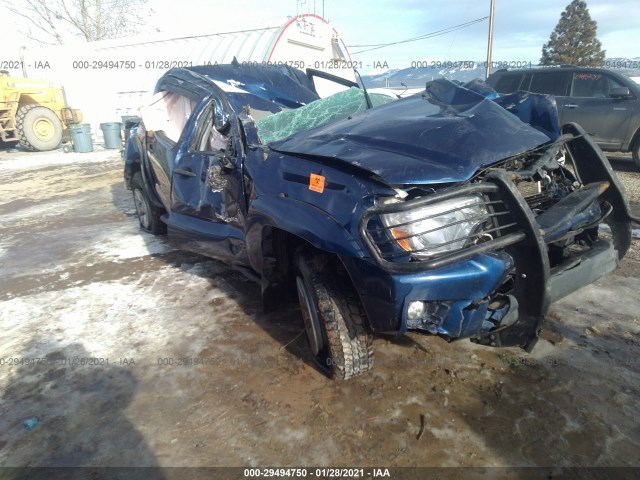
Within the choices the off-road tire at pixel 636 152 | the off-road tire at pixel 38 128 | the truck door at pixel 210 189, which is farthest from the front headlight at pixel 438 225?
the off-road tire at pixel 38 128

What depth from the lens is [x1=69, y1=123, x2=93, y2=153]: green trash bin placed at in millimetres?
14961

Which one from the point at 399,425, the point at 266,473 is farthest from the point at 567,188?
the point at 266,473

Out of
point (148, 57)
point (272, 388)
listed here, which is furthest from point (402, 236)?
point (148, 57)

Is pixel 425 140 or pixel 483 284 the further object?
pixel 425 140

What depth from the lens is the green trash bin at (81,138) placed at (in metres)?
15.0

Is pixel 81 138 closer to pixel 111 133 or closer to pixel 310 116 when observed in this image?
pixel 111 133

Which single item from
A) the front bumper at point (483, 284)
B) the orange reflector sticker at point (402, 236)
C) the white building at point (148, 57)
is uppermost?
the white building at point (148, 57)

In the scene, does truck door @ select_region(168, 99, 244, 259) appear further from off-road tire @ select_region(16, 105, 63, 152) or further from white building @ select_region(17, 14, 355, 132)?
off-road tire @ select_region(16, 105, 63, 152)

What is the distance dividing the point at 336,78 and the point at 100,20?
31812mm

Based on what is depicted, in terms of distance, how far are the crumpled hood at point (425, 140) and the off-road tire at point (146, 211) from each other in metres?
2.97

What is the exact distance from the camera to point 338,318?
8.17 feet

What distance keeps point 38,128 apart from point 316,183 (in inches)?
638

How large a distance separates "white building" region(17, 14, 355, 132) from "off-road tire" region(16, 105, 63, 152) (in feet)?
9.19

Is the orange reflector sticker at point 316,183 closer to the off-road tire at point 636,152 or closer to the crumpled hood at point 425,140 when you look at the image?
the crumpled hood at point 425,140
